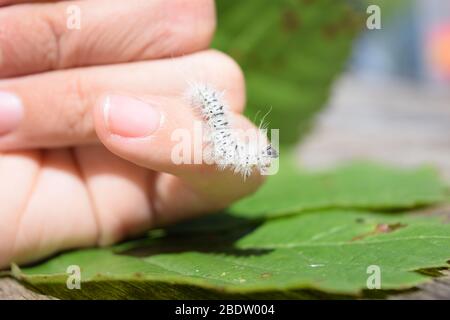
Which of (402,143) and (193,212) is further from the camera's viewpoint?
(402,143)

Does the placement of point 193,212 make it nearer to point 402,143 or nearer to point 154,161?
point 154,161

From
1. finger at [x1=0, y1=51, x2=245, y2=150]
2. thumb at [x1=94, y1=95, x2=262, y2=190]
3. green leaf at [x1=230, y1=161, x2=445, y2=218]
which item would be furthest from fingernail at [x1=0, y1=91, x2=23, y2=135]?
green leaf at [x1=230, y1=161, x2=445, y2=218]

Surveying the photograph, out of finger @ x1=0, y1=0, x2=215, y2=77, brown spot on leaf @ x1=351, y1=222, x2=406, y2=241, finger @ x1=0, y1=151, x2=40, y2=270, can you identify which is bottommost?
brown spot on leaf @ x1=351, y1=222, x2=406, y2=241

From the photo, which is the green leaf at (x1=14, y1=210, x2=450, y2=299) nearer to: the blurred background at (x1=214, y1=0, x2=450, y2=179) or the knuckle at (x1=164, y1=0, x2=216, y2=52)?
the knuckle at (x1=164, y1=0, x2=216, y2=52)

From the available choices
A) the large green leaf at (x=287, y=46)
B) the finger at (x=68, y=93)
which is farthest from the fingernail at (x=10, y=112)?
the large green leaf at (x=287, y=46)

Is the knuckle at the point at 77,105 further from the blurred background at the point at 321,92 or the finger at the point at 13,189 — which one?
the blurred background at the point at 321,92
